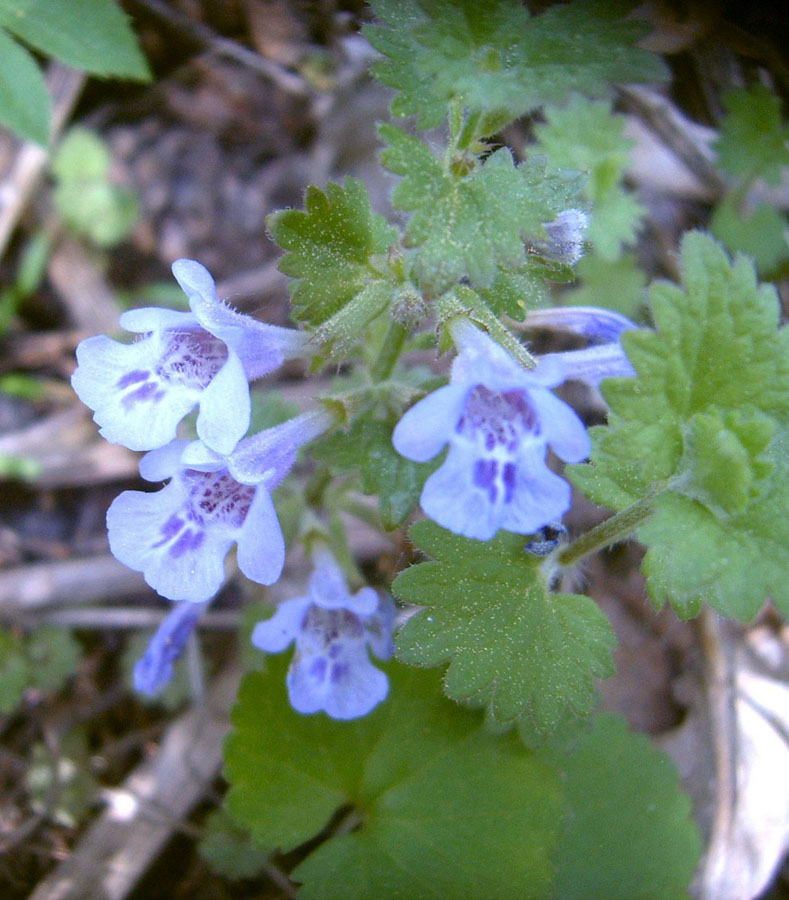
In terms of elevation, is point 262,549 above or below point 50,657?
above

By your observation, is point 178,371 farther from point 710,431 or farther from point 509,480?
point 710,431

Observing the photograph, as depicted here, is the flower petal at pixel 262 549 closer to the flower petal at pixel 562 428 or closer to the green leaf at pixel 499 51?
the flower petal at pixel 562 428

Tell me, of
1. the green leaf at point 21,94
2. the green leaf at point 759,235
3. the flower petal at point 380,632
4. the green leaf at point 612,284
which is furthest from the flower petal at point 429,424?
the green leaf at point 759,235

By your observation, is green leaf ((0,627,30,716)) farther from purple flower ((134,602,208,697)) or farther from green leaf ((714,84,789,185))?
green leaf ((714,84,789,185))

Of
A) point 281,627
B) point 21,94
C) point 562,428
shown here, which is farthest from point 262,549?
point 21,94

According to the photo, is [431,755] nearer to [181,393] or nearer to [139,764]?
[181,393]

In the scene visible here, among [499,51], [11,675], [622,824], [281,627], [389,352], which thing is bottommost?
[11,675]

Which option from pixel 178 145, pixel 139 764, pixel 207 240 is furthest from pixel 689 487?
pixel 178 145

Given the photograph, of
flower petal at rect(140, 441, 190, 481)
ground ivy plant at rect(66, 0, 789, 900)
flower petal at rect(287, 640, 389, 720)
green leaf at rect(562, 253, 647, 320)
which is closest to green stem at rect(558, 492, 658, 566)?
ground ivy plant at rect(66, 0, 789, 900)
